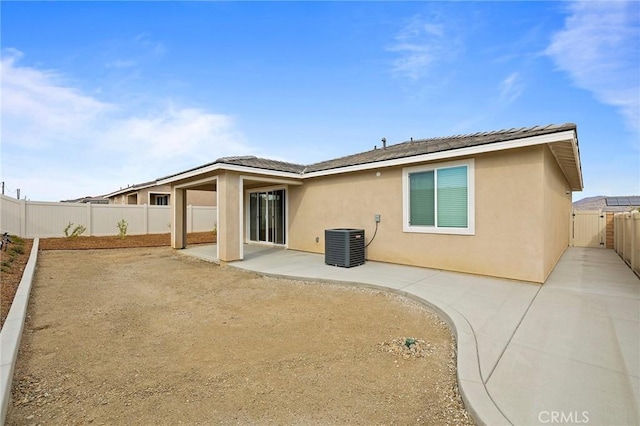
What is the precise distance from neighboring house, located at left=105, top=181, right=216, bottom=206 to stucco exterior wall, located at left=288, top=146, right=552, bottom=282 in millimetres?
18177

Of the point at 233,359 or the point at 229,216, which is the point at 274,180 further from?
the point at 233,359

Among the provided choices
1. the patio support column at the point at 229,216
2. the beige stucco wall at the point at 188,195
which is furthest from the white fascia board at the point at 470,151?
the beige stucco wall at the point at 188,195

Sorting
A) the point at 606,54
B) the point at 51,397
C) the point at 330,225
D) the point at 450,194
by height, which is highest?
the point at 606,54

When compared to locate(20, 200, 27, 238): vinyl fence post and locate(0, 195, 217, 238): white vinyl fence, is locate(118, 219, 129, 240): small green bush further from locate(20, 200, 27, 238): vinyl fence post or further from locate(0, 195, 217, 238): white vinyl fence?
locate(20, 200, 27, 238): vinyl fence post

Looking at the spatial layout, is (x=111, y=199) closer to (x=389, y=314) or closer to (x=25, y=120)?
(x=25, y=120)

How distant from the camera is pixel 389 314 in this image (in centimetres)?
448

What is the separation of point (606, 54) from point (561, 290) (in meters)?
6.85

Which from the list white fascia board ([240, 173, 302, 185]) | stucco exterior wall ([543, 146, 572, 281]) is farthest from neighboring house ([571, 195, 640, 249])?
white fascia board ([240, 173, 302, 185])

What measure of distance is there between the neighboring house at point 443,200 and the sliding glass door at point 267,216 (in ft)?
3.30

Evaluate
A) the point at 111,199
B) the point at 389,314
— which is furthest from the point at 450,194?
the point at 111,199

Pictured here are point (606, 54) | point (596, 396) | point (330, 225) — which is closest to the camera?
point (596, 396)

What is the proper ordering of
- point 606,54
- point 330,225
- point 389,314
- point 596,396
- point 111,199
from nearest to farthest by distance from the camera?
point 596,396, point 389,314, point 606,54, point 330,225, point 111,199

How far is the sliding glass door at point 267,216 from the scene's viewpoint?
38.9ft

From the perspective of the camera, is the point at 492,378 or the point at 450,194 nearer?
the point at 492,378
